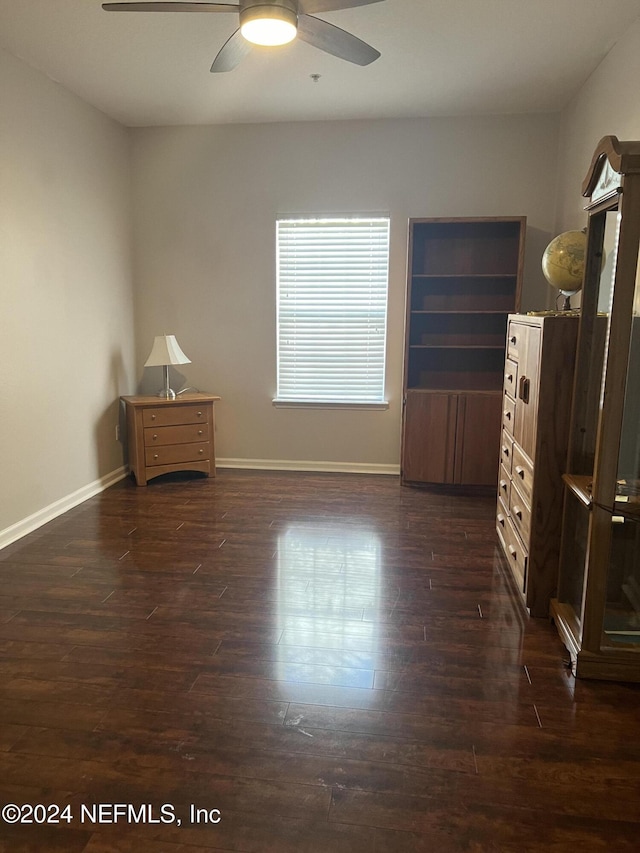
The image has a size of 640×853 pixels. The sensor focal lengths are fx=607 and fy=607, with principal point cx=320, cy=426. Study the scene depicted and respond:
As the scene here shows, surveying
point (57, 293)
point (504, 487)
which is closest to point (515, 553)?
point (504, 487)

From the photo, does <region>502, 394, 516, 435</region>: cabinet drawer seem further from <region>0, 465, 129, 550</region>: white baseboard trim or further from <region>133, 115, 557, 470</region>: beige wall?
<region>0, 465, 129, 550</region>: white baseboard trim

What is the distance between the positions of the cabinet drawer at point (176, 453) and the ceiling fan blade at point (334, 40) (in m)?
3.02

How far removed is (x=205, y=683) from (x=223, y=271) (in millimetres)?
3689

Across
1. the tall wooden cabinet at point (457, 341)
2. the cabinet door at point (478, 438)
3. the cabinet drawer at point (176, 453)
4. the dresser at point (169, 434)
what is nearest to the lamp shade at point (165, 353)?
the dresser at point (169, 434)

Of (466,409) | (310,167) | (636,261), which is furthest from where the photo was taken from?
(310,167)

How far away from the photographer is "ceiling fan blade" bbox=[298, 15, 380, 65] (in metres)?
2.55

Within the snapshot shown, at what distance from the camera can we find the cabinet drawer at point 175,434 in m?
4.75

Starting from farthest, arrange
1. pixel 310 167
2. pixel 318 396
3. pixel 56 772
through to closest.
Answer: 1. pixel 318 396
2. pixel 310 167
3. pixel 56 772

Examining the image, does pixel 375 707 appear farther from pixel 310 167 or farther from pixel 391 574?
pixel 310 167

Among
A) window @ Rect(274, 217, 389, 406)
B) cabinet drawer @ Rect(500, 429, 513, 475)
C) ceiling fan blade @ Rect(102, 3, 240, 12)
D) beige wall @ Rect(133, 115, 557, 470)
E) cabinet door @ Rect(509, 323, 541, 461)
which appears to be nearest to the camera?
ceiling fan blade @ Rect(102, 3, 240, 12)

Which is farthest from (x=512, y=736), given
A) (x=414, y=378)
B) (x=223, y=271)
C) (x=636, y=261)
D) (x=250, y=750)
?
(x=223, y=271)

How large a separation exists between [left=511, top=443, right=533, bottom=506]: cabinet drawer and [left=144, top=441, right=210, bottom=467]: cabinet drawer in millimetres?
2582

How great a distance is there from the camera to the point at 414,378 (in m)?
4.94

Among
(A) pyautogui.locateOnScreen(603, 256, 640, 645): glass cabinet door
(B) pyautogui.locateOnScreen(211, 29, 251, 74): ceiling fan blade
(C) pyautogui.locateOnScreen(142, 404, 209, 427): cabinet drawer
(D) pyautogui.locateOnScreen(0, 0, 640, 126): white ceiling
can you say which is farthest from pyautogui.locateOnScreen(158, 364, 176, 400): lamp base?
(A) pyautogui.locateOnScreen(603, 256, 640, 645): glass cabinet door
